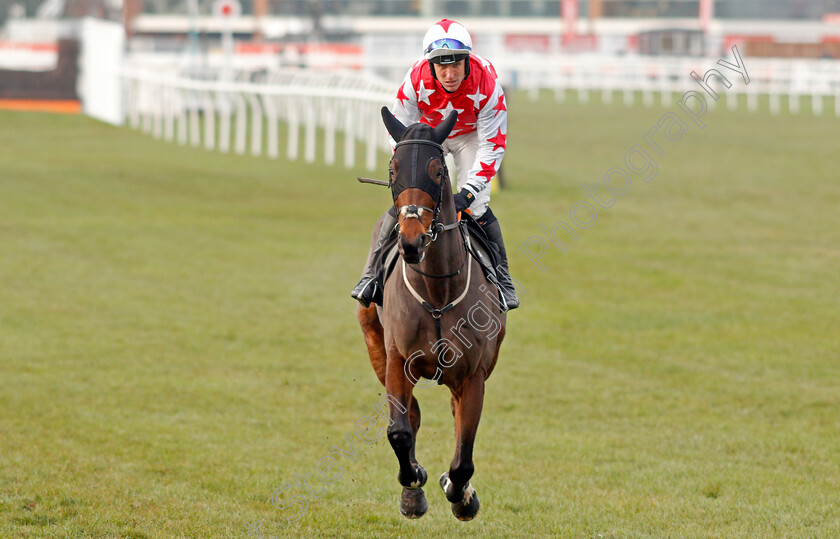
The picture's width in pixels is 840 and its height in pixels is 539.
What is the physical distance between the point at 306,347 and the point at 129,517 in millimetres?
4171

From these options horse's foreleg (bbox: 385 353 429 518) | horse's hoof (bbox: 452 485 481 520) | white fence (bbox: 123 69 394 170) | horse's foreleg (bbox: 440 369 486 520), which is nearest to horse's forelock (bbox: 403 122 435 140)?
horse's foreleg (bbox: 385 353 429 518)

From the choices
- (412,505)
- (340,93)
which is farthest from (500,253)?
(340,93)

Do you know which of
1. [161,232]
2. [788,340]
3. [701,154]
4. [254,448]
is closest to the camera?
[254,448]

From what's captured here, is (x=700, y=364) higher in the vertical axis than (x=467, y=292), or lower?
lower

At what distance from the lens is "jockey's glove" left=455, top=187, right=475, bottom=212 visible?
5.55 m

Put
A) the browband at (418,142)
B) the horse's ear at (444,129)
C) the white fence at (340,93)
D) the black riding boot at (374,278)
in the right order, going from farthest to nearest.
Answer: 1. the white fence at (340,93)
2. the black riding boot at (374,278)
3. the horse's ear at (444,129)
4. the browband at (418,142)

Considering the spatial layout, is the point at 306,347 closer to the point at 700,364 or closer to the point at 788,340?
the point at 700,364

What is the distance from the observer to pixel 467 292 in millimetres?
5480

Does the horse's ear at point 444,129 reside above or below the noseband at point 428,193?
above

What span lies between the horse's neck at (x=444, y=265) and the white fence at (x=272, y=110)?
1344 cm

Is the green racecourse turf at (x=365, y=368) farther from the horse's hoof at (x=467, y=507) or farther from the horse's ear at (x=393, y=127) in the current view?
the horse's ear at (x=393, y=127)

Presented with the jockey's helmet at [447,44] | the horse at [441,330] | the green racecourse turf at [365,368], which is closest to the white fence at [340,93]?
the green racecourse turf at [365,368]

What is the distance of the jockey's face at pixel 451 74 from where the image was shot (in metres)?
5.60

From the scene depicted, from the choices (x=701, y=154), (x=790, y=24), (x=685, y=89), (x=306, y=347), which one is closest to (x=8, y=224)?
(x=306, y=347)
